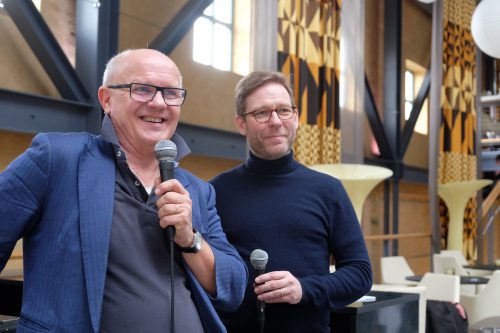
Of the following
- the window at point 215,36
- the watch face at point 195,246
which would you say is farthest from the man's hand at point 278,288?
the window at point 215,36

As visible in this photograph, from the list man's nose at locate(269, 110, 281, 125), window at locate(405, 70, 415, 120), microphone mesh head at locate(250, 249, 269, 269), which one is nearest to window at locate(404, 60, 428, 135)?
window at locate(405, 70, 415, 120)

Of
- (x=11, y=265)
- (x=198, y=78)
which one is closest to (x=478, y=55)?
(x=198, y=78)

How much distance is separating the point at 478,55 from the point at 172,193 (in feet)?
37.3

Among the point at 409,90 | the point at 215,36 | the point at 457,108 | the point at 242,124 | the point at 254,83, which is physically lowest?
the point at 242,124

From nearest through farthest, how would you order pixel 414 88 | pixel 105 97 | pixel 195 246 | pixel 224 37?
pixel 195 246 → pixel 105 97 → pixel 224 37 → pixel 414 88

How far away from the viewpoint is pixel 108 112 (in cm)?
139

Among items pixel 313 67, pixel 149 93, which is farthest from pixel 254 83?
pixel 313 67

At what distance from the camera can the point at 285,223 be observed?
1785 mm

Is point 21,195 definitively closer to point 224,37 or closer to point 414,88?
point 224,37

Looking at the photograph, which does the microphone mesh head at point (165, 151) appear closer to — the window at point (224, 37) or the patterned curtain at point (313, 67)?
the patterned curtain at point (313, 67)

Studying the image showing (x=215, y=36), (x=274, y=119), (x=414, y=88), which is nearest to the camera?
(x=274, y=119)

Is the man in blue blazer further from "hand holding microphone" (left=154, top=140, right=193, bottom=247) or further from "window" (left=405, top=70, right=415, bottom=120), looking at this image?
"window" (left=405, top=70, right=415, bottom=120)

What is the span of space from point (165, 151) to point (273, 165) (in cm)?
66

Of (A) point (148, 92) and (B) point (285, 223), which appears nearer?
(A) point (148, 92)
